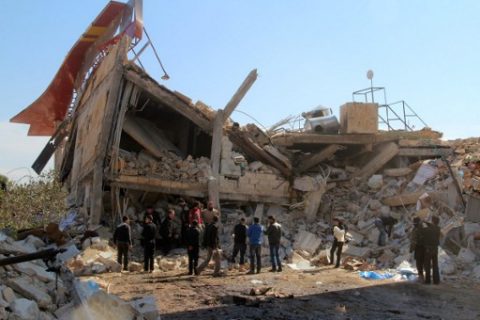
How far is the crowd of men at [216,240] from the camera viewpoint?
406 inches

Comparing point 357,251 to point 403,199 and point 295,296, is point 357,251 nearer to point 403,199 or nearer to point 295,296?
point 403,199

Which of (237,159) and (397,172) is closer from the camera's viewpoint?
(237,159)

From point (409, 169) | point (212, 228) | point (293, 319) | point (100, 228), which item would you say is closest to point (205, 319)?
point (293, 319)

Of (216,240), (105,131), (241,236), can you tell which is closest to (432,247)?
(241,236)

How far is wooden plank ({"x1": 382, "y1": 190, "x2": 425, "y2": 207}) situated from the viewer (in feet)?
50.0

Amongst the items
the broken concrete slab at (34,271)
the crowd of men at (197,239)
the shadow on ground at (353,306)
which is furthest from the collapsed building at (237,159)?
the broken concrete slab at (34,271)

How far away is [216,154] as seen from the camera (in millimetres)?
15602

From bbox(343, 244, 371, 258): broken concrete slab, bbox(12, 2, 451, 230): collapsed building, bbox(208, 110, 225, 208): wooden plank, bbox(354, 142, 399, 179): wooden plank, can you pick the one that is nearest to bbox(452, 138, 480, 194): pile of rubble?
bbox(12, 2, 451, 230): collapsed building

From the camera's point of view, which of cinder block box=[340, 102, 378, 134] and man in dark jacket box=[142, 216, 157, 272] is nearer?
man in dark jacket box=[142, 216, 157, 272]

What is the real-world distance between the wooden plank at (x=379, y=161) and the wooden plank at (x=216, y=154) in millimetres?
5029

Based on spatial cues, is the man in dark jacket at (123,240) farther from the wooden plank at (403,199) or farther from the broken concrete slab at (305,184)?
the wooden plank at (403,199)

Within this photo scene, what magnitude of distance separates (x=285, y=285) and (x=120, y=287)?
10.2ft

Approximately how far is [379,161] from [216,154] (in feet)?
19.0

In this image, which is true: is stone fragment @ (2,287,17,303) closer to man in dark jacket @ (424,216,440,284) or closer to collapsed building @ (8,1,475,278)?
man in dark jacket @ (424,216,440,284)
